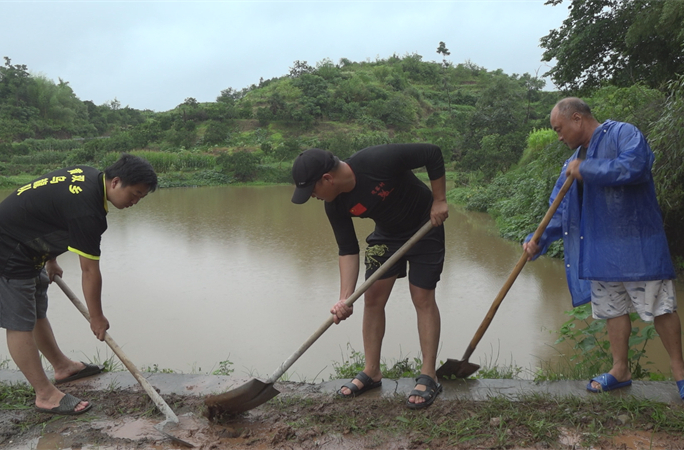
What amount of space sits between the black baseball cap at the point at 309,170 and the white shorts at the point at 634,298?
1287mm

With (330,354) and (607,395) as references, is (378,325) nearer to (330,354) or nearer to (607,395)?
(607,395)

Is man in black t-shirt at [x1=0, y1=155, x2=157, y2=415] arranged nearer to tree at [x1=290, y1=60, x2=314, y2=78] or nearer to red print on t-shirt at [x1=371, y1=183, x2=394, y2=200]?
red print on t-shirt at [x1=371, y1=183, x2=394, y2=200]

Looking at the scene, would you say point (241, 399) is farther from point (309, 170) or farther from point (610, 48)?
point (610, 48)

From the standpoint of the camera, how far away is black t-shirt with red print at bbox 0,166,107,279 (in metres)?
2.21

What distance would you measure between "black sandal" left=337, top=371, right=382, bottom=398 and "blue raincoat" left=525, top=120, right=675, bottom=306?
1062 millimetres

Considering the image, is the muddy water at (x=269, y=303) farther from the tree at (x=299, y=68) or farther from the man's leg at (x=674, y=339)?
the tree at (x=299, y=68)

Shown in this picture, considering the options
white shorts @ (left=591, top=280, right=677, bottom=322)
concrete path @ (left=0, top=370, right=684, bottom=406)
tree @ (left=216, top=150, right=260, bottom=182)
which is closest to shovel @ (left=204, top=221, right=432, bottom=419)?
concrete path @ (left=0, top=370, right=684, bottom=406)

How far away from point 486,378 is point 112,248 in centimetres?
710

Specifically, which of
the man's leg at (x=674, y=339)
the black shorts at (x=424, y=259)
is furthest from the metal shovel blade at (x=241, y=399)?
the man's leg at (x=674, y=339)

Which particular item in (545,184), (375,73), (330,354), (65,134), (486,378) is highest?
(375,73)

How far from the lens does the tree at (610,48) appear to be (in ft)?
26.6

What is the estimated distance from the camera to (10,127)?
28.6m

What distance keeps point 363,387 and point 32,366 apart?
151cm


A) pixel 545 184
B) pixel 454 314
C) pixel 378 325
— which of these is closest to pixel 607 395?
pixel 378 325
